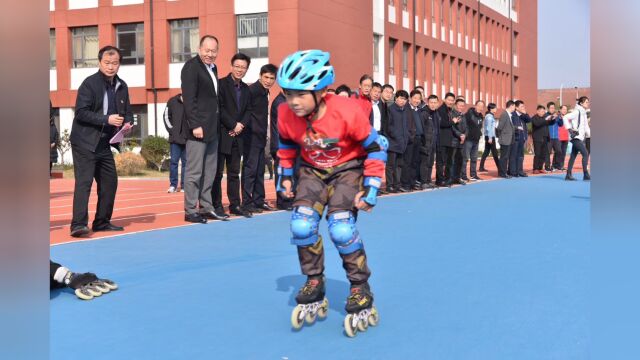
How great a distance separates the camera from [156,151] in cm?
2627

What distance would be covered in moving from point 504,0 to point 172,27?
39.5 meters

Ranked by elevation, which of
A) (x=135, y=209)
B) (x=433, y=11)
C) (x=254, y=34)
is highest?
(x=433, y=11)

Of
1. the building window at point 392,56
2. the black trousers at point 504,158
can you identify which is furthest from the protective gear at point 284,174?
the building window at point 392,56

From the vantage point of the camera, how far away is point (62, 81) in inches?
1425

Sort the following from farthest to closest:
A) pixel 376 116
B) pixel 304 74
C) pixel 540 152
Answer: pixel 540 152, pixel 376 116, pixel 304 74

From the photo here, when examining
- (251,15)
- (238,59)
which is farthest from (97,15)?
(238,59)

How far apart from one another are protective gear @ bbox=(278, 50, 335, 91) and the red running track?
16.4 ft

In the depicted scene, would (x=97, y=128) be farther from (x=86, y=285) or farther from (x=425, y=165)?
(x=425, y=165)

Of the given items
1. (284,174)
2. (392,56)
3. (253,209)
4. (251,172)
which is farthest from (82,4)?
(284,174)

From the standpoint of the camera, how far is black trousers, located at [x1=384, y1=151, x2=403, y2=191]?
14.7 meters

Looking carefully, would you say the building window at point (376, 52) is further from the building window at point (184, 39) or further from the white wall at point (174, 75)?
the white wall at point (174, 75)

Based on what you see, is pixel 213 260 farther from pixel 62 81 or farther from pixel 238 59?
pixel 62 81

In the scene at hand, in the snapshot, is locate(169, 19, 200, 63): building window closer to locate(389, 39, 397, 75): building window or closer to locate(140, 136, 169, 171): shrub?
locate(140, 136, 169, 171): shrub

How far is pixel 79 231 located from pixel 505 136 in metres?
14.7
